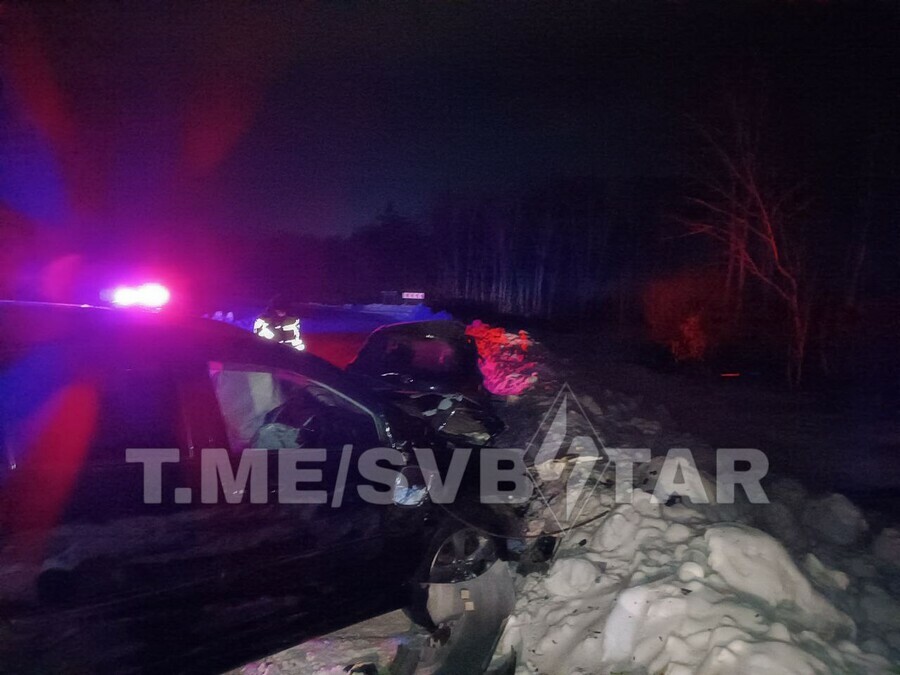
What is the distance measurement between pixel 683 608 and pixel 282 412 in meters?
2.45

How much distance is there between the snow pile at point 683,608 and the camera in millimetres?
3139

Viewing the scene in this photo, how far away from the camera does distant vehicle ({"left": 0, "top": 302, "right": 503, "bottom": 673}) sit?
2.63m

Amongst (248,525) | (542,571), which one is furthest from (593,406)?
(248,525)

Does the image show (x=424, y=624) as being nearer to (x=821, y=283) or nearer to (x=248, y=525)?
(x=248, y=525)

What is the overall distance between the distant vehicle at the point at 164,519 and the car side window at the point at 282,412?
2cm

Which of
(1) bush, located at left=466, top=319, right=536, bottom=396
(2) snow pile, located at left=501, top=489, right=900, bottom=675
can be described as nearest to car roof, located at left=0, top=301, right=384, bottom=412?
(2) snow pile, located at left=501, top=489, right=900, bottom=675

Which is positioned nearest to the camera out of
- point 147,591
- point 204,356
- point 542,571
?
point 147,591

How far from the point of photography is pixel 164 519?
2922 mm

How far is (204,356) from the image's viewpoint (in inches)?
127

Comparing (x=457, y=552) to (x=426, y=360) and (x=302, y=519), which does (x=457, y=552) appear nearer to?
(x=302, y=519)

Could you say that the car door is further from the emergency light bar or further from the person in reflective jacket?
the person in reflective jacket

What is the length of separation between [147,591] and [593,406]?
868cm

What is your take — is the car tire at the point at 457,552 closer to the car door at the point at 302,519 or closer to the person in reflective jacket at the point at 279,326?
the car door at the point at 302,519

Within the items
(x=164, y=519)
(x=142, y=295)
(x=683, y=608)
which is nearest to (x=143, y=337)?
(x=164, y=519)
